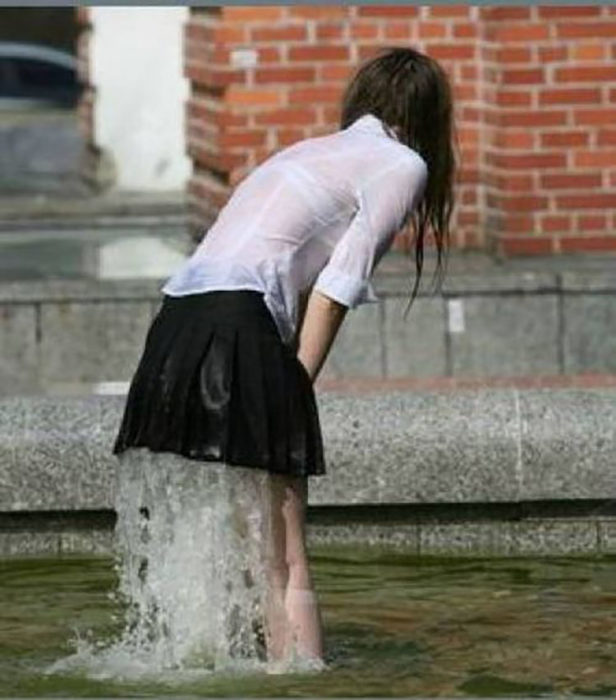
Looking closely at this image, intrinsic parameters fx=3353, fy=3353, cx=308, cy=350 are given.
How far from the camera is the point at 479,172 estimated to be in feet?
42.8

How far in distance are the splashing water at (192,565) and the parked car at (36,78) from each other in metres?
31.4

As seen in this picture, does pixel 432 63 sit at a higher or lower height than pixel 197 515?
higher

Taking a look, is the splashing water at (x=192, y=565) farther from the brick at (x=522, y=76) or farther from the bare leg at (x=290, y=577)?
the brick at (x=522, y=76)

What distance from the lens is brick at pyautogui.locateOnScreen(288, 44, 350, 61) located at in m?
12.9

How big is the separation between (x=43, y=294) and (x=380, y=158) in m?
4.95

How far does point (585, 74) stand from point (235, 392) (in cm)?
552

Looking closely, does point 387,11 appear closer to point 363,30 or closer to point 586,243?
point 363,30

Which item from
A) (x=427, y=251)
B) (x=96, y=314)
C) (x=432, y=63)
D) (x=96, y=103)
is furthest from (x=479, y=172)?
(x=96, y=103)

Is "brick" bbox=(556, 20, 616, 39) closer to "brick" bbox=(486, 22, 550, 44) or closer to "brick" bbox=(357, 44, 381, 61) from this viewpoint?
"brick" bbox=(486, 22, 550, 44)

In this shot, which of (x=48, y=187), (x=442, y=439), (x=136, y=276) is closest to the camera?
(x=442, y=439)

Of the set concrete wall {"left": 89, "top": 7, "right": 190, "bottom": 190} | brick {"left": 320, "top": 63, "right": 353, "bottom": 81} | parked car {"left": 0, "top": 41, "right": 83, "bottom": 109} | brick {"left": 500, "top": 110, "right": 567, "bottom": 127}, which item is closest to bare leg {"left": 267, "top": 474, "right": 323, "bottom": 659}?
brick {"left": 500, "top": 110, "right": 567, "bottom": 127}

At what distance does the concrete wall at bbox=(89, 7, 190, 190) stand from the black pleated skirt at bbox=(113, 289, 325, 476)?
48.6 feet

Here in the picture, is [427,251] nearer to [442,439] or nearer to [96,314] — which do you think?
[96,314]

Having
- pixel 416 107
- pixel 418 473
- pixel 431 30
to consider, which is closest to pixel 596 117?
pixel 431 30
